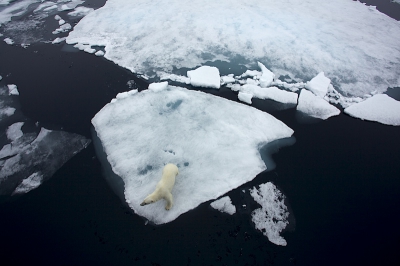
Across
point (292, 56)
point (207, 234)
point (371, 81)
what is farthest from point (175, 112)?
point (371, 81)

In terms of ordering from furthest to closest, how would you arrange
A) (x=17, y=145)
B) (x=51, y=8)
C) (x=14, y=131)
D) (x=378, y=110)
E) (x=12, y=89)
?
(x=51, y=8), (x=12, y=89), (x=378, y=110), (x=14, y=131), (x=17, y=145)

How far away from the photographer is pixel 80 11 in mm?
6441

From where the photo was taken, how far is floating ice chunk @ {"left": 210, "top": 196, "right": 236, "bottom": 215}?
245cm

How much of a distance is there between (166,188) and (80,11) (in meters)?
6.59

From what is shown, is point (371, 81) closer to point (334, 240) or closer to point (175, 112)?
point (334, 240)

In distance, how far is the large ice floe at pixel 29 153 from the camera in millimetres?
2707

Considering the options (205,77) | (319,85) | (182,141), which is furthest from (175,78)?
(319,85)

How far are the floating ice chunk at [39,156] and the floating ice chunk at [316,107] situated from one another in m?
3.31

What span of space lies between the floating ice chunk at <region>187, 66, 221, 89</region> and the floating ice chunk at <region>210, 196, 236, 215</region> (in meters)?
2.08

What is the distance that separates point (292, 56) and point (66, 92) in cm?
443

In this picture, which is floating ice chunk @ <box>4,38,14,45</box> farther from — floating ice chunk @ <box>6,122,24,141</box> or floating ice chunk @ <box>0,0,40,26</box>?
floating ice chunk @ <box>6,122,24,141</box>

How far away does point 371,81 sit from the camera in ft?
13.7

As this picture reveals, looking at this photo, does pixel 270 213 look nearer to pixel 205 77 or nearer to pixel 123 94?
pixel 205 77

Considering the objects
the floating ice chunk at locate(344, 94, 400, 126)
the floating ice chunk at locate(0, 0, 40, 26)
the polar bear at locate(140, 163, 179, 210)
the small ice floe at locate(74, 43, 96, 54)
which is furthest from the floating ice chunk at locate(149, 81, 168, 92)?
the floating ice chunk at locate(0, 0, 40, 26)
